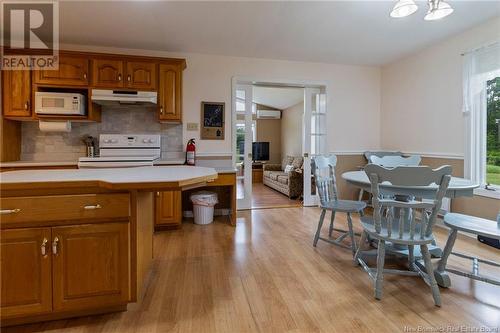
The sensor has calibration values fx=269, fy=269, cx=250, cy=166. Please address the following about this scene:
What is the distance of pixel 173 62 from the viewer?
3.48m

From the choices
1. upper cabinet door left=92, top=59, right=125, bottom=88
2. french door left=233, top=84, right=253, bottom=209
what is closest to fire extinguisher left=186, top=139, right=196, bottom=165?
french door left=233, top=84, right=253, bottom=209

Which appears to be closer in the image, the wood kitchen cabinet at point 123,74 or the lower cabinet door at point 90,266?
the lower cabinet door at point 90,266

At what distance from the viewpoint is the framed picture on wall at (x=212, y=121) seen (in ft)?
13.2

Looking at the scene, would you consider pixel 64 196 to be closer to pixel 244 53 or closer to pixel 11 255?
pixel 11 255

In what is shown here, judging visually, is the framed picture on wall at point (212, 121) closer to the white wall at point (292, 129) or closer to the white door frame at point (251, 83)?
the white door frame at point (251, 83)

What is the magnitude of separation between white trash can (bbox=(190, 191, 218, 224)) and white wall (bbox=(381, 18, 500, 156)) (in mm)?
3119

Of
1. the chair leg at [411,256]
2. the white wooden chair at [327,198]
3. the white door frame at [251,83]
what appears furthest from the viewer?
the white door frame at [251,83]

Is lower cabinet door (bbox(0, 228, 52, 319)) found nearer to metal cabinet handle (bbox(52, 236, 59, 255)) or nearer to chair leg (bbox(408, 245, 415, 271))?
metal cabinet handle (bbox(52, 236, 59, 255))

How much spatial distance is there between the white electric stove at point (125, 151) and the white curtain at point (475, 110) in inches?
151

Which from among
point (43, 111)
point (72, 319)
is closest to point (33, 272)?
point (72, 319)

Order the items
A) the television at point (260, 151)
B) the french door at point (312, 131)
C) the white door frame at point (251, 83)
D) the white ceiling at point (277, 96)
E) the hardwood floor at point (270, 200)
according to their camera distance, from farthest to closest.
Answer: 1. the television at point (260, 151)
2. the white ceiling at point (277, 96)
3. the hardwood floor at point (270, 200)
4. the french door at point (312, 131)
5. the white door frame at point (251, 83)

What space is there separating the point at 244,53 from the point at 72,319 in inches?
144

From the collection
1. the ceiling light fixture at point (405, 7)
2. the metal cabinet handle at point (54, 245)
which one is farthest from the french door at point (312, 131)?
the metal cabinet handle at point (54, 245)

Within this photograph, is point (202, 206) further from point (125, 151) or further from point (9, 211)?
point (9, 211)
